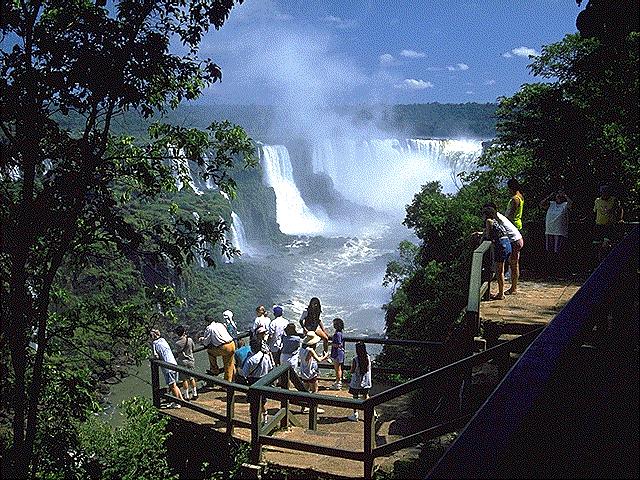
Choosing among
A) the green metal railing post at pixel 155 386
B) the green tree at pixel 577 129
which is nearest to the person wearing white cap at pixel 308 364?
the green metal railing post at pixel 155 386

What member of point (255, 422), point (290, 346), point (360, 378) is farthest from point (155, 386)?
point (255, 422)

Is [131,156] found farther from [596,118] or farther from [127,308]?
[596,118]

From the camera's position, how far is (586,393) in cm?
204

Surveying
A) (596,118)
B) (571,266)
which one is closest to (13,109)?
(571,266)

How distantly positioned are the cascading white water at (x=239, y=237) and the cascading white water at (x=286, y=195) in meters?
8.37

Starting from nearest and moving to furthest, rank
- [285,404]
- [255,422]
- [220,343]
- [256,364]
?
[255,422]
[285,404]
[256,364]
[220,343]

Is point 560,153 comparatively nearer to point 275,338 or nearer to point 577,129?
point 577,129

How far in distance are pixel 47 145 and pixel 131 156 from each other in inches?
35.0

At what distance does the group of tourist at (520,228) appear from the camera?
8.39 metres

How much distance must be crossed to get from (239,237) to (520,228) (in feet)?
223

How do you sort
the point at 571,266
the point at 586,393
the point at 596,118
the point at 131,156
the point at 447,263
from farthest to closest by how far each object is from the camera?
1. the point at 447,263
2. the point at 596,118
3. the point at 571,266
4. the point at 131,156
5. the point at 586,393

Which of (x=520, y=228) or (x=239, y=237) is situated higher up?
(x=520, y=228)

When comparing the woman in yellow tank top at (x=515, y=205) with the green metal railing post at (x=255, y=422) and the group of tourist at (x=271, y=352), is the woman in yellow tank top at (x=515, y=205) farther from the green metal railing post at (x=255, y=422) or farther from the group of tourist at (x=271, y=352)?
the green metal railing post at (x=255, y=422)

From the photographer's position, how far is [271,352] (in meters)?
9.63
